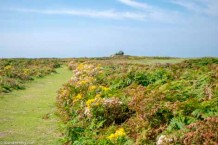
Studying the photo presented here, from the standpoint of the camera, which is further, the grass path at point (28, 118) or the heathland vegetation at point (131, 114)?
the grass path at point (28, 118)

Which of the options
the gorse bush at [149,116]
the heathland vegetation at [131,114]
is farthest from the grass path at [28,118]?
the gorse bush at [149,116]

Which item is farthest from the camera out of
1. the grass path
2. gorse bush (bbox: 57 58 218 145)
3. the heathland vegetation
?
the grass path

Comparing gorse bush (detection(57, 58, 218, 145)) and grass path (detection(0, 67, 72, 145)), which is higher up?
gorse bush (detection(57, 58, 218, 145))

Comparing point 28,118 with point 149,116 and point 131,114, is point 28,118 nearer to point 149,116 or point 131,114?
point 131,114

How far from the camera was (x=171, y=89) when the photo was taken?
12391 mm

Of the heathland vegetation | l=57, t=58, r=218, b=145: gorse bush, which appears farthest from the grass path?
l=57, t=58, r=218, b=145: gorse bush

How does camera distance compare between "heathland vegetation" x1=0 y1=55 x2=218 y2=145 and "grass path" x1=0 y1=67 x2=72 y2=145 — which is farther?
"grass path" x1=0 y1=67 x2=72 y2=145

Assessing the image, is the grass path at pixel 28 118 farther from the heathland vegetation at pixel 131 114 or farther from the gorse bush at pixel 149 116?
the gorse bush at pixel 149 116

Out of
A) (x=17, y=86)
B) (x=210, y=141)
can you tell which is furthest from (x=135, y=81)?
(x=17, y=86)

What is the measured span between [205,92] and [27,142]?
638 centimetres

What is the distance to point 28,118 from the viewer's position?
15.6 m

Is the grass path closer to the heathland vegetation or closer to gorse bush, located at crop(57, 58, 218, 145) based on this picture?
the heathland vegetation

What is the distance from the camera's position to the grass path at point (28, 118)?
12.3 m

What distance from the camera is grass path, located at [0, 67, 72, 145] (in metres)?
12.3
